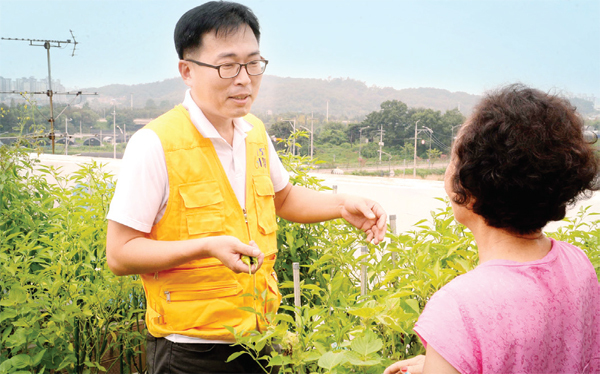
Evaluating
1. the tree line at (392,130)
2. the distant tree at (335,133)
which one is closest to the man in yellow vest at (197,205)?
the distant tree at (335,133)

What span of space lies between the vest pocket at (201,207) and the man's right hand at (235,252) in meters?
0.18

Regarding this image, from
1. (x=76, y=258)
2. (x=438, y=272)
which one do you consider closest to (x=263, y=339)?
(x=438, y=272)

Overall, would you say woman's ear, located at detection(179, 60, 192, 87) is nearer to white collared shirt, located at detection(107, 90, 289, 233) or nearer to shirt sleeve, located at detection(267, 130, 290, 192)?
white collared shirt, located at detection(107, 90, 289, 233)

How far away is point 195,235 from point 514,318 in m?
0.77

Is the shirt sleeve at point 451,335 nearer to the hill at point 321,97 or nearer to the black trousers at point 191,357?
the black trousers at point 191,357

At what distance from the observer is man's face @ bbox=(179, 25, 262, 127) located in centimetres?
126

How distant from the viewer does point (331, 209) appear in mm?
1522

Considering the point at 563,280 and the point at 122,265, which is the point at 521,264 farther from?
the point at 122,265

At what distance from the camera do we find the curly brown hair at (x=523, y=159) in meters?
0.78

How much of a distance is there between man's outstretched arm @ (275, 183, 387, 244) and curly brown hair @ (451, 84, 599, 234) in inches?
21.5

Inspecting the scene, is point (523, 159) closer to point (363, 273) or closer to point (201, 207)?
point (363, 273)

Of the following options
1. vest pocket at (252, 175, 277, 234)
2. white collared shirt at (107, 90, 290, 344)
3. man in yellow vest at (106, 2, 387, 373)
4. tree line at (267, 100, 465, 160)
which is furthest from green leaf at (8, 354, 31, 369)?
tree line at (267, 100, 465, 160)

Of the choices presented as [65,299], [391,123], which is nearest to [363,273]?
[65,299]

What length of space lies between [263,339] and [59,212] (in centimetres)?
147
